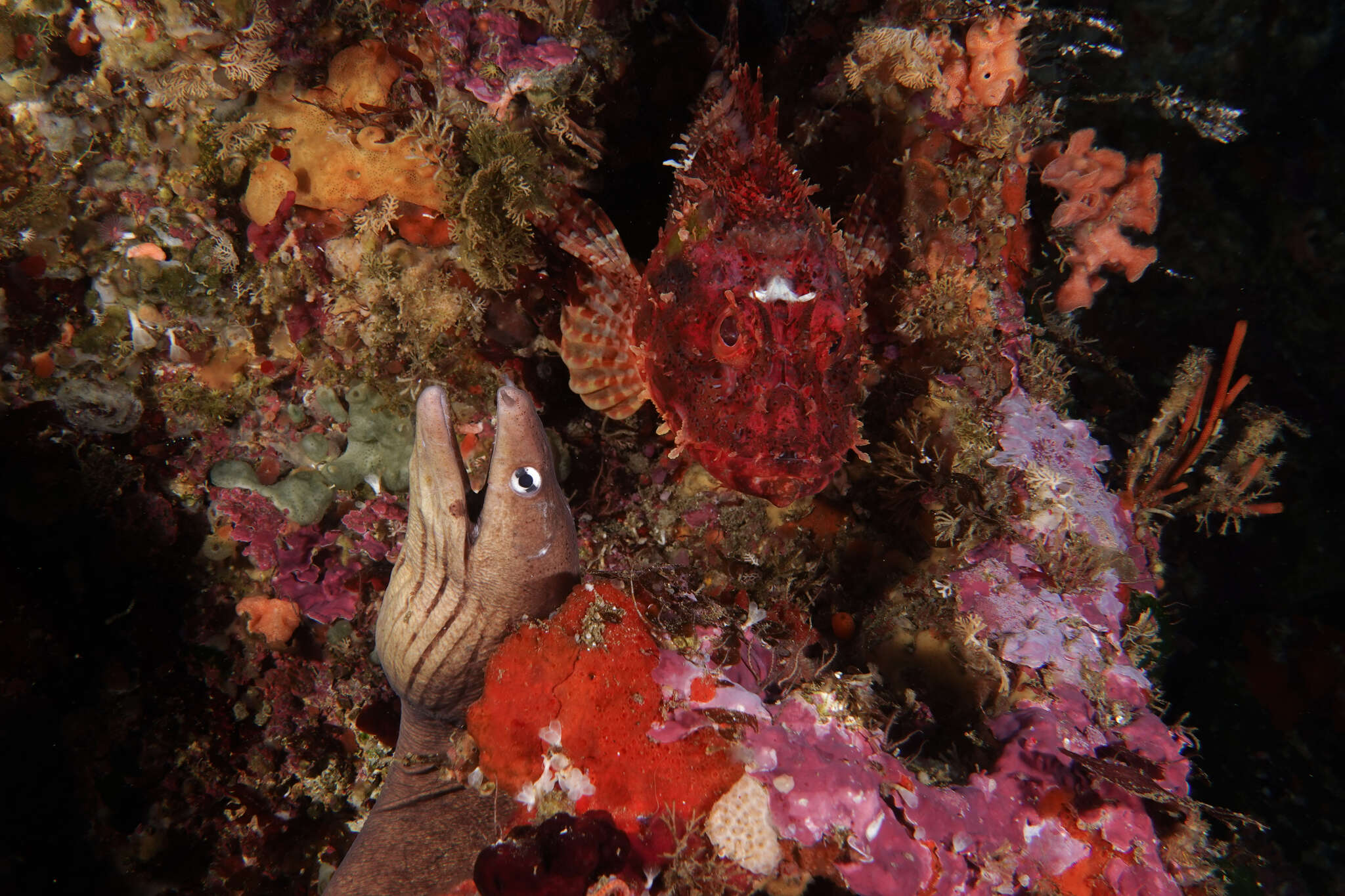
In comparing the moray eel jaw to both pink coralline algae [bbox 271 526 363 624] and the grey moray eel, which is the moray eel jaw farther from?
pink coralline algae [bbox 271 526 363 624]

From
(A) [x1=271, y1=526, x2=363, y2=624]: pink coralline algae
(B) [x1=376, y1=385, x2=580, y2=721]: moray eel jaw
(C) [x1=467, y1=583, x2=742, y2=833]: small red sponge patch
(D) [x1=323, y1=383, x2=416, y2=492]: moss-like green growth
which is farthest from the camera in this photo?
(A) [x1=271, y1=526, x2=363, y2=624]: pink coralline algae

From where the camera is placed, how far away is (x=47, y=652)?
349cm

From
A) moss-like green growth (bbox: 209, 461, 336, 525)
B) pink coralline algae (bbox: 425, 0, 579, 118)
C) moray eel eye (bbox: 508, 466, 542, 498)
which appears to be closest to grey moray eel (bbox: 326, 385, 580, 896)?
moray eel eye (bbox: 508, 466, 542, 498)

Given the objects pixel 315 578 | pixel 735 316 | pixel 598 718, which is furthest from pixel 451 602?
pixel 735 316

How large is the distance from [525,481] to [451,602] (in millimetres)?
794

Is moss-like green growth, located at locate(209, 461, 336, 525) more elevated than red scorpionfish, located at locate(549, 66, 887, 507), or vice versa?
red scorpionfish, located at locate(549, 66, 887, 507)

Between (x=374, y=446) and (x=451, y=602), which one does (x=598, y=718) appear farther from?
(x=374, y=446)

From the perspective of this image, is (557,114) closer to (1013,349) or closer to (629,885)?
(1013,349)

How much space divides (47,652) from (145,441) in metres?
1.42

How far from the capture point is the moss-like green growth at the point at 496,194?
10.7ft

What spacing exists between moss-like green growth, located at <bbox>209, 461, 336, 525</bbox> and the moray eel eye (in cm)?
214

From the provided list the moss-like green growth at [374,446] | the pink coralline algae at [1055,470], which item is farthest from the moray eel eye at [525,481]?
the pink coralline algae at [1055,470]

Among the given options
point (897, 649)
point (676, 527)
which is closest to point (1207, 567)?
point (897, 649)

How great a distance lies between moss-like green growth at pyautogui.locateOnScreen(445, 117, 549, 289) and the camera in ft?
10.7
